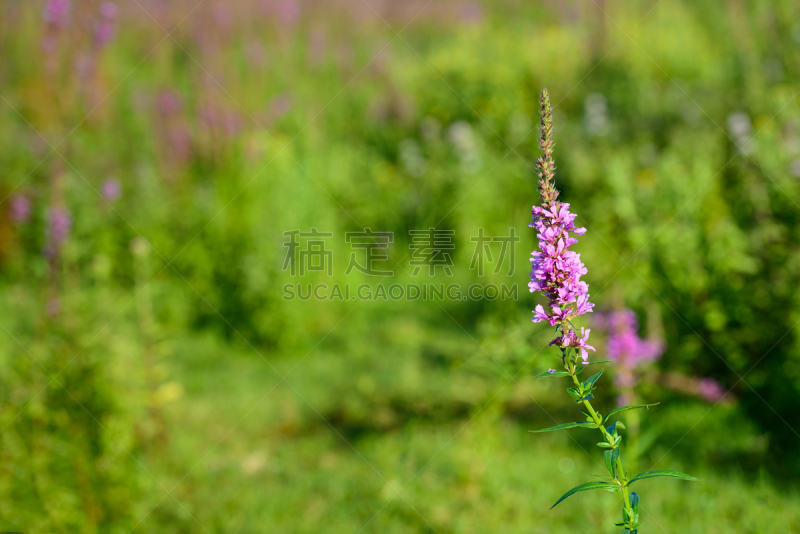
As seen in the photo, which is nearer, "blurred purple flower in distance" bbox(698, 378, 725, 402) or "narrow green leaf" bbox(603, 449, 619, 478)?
"narrow green leaf" bbox(603, 449, 619, 478)

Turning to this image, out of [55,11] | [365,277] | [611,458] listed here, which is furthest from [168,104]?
[611,458]

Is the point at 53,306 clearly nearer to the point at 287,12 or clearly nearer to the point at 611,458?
the point at 611,458

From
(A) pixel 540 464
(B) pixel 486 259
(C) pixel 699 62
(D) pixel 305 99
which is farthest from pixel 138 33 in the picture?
(A) pixel 540 464

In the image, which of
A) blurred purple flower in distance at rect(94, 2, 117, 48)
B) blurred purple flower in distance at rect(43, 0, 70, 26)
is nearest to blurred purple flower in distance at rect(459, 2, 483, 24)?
blurred purple flower in distance at rect(94, 2, 117, 48)

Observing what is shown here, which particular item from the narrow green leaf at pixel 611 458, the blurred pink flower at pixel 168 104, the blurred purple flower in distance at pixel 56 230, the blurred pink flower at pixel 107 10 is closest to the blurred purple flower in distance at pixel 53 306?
the blurred purple flower in distance at pixel 56 230

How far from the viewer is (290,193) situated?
13.5ft

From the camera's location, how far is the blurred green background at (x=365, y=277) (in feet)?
7.10

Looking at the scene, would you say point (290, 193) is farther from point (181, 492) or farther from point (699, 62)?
point (699, 62)

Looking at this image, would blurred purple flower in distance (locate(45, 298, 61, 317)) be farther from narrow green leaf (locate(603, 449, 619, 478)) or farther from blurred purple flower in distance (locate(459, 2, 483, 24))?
blurred purple flower in distance (locate(459, 2, 483, 24))

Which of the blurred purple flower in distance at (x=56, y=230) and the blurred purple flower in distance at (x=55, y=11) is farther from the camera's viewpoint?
the blurred purple flower in distance at (x=55, y=11)

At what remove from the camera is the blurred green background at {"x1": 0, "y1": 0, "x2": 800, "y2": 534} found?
216 centimetres

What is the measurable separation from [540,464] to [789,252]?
136 centimetres

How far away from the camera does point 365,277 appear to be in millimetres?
4621

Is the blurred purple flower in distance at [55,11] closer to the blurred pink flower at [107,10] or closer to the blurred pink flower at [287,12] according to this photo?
the blurred pink flower at [107,10]
